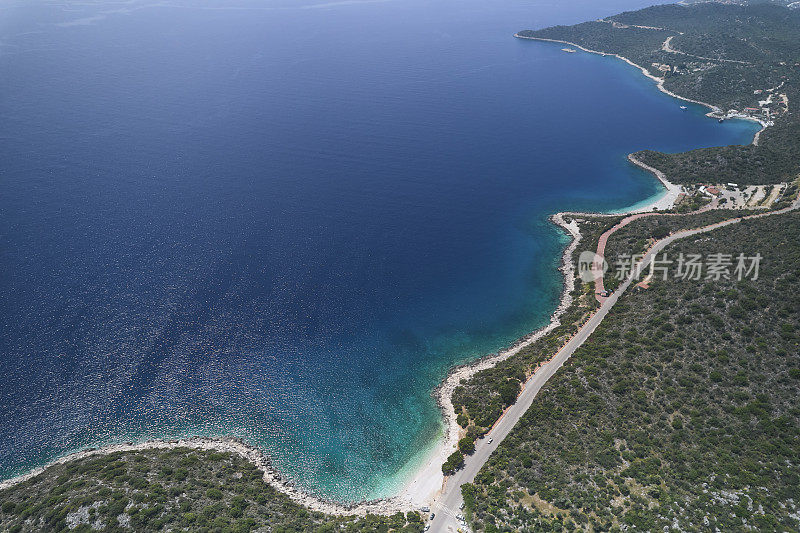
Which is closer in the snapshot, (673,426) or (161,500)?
(161,500)

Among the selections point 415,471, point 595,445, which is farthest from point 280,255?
point 595,445

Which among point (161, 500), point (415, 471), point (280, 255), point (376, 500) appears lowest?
point (376, 500)

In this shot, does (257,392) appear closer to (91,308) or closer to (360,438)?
(360,438)

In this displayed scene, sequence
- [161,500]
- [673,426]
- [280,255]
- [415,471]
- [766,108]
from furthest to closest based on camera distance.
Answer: [766,108]
[280,255]
[415,471]
[673,426]
[161,500]

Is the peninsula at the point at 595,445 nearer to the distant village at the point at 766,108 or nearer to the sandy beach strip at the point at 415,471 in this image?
the sandy beach strip at the point at 415,471

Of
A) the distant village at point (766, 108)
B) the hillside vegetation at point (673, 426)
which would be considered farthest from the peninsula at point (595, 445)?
the distant village at point (766, 108)

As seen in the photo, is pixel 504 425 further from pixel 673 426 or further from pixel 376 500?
pixel 673 426

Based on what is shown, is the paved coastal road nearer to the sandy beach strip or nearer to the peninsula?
the peninsula

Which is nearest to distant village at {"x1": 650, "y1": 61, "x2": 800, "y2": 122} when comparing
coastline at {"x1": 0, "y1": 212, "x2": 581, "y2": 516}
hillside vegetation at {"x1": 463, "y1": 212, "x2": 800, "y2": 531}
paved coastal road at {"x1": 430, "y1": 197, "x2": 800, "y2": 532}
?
paved coastal road at {"x1": 430, "y1": 197, "x2": 800, "y2": 532}
